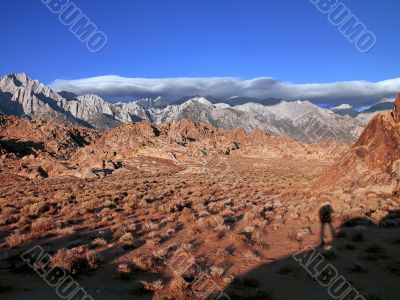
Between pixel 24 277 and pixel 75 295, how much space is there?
85.5 inches

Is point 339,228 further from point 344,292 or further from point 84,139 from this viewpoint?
point 84,139

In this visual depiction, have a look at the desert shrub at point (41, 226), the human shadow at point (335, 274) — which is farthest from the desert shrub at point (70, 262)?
the desert shrub at point (41, 226)

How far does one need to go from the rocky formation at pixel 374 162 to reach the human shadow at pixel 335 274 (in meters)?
7.84

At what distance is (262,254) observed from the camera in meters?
12.1

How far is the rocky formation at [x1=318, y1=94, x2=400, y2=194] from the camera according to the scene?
66.6ft

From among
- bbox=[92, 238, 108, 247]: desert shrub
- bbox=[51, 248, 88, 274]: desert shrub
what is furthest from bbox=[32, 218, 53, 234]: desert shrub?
bbox=[51, 248, 88, 274]: desert shrub

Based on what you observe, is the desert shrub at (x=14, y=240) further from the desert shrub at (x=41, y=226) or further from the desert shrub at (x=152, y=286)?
the desert shrub at (x=152, y=286)

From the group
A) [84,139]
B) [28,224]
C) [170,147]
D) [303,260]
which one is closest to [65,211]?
[28,224]

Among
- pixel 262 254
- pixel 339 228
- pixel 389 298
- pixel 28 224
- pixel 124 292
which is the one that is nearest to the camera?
pixel 389 298

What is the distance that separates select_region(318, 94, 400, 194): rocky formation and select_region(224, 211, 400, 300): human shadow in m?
7.84

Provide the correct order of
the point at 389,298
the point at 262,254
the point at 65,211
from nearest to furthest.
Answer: the point at 389,298 < the point at 262,254 < the point at 65,211

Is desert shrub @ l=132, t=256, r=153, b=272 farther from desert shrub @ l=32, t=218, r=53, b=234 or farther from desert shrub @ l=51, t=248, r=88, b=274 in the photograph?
desert shrub @ l=32, t=218, r=53, b=234

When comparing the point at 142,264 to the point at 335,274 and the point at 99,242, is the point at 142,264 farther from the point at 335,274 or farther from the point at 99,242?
the point at 335,274

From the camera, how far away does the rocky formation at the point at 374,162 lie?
2030 centimetres
